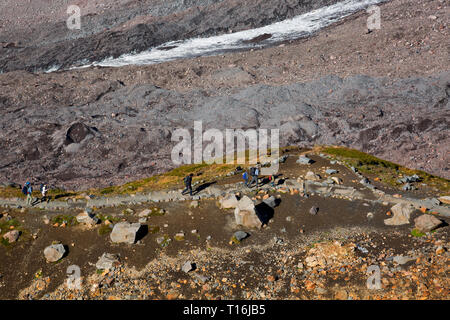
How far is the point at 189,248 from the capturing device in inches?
992

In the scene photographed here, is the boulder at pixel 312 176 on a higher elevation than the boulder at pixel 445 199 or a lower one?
higher

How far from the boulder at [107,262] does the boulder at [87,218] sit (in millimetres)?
4320

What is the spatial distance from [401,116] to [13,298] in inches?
1920

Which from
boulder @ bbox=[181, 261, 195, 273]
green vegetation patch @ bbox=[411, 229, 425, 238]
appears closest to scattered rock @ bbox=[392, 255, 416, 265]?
green vegetation patch @ bbox=[411, 229, 425, 238]

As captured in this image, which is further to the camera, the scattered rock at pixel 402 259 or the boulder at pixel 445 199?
the boulder at pixel 445 199

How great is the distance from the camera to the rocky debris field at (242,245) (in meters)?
21.5

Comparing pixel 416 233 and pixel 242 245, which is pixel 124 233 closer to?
pixel 242 245

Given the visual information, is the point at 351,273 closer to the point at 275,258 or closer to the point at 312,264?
the point at 312,264

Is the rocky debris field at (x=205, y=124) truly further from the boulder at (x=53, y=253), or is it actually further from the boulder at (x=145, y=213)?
the boulder at (x=53, y=253)

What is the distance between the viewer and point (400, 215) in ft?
85.1

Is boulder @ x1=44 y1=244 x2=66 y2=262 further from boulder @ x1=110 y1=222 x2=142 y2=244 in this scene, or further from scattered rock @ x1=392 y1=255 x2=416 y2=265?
scattered rock @ x1=392 y1=255 x2=416 y2=265

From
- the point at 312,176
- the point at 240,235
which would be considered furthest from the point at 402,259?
the point at 312,176

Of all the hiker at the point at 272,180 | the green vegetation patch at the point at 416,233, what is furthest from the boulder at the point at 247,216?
the green vegetation patch at the point at 416,233

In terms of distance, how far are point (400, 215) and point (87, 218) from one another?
2379 centimetres
